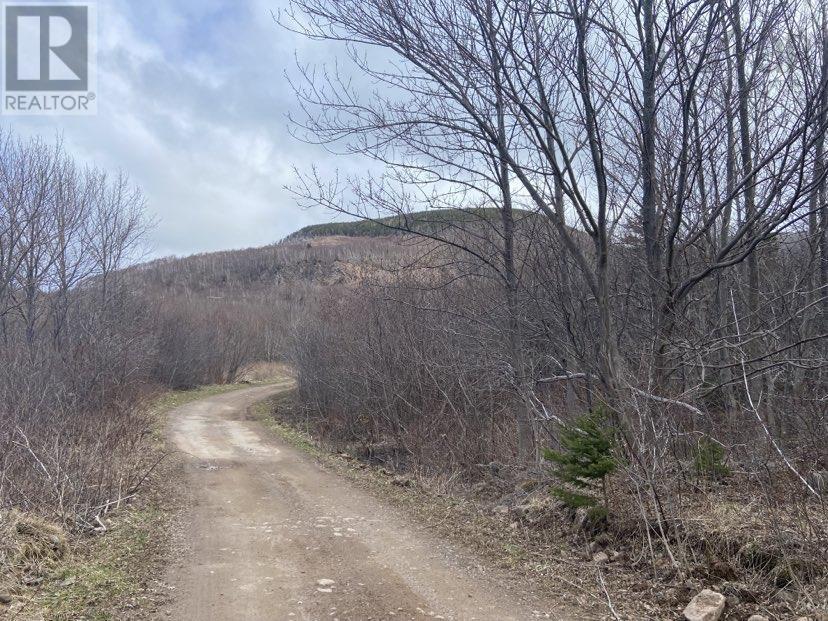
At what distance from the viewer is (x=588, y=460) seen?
695 cm

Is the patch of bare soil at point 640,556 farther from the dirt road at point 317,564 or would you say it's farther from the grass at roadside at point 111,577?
the grass at roadside at point 111,577

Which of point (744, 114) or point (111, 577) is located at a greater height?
point (744, 114)

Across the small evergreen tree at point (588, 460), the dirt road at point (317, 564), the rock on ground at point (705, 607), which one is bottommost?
the dirt road at point (317, 564)

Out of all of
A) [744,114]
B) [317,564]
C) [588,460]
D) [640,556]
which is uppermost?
[744,114]

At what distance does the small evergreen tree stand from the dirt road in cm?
127

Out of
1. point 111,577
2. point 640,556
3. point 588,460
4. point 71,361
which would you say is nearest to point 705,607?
point 640,556

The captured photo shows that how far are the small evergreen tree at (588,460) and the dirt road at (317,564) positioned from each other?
1268 millimetres

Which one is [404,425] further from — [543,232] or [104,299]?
[104,299]

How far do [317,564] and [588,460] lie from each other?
9.71 ft

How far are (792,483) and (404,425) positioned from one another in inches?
448

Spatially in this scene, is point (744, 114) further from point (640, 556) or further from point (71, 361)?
point (71, 361)

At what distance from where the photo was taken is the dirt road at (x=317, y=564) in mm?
5406

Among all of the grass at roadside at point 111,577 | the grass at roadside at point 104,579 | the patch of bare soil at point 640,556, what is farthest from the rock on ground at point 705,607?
the grass at roadside at point 104,579

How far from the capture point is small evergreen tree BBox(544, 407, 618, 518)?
6832mm
